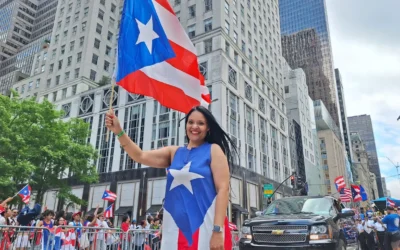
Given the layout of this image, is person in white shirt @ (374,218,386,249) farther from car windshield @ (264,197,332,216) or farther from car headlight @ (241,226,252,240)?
car headlight @ (241,226,252,240)

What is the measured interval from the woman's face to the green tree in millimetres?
21989

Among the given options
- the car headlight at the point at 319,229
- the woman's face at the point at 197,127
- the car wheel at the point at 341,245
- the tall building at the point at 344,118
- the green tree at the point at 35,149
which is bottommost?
the car wheel at the point at 341,245

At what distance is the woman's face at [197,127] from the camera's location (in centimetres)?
274

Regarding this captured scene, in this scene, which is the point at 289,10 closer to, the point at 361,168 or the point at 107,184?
the point at 361,168

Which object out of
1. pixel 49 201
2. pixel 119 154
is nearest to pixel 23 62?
pixel 49 201

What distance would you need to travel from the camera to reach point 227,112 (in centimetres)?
3550

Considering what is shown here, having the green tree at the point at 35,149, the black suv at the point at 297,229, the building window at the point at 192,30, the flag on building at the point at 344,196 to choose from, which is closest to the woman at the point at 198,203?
the black suv at the point at 297,229

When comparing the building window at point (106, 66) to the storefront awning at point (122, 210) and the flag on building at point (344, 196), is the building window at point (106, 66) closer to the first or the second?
the storefront awning at point (122, 210)

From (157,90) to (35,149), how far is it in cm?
2141

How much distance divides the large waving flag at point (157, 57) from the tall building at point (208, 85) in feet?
77.2

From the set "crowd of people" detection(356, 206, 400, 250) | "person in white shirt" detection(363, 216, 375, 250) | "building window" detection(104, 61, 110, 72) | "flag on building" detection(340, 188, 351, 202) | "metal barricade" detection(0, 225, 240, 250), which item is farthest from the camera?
"building window" detection(104, 61, 110, 72)

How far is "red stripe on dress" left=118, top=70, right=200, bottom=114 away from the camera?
4625 mm

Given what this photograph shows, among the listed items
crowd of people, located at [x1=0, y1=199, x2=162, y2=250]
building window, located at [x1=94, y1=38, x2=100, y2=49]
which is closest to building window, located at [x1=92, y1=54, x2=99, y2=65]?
building window, located at [x1=94, y1=38, x2=100, y2=49]

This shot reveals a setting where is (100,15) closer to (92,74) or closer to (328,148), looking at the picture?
(92,74)
